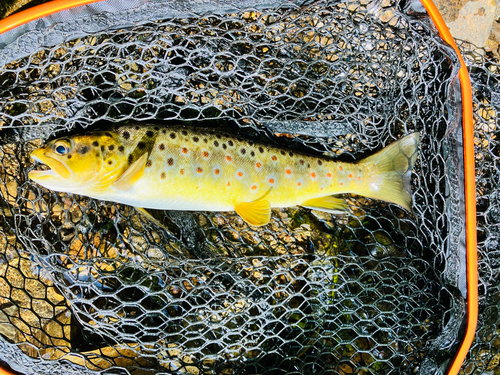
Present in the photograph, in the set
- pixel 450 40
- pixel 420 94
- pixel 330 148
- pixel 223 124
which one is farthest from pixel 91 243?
pixel 450 40

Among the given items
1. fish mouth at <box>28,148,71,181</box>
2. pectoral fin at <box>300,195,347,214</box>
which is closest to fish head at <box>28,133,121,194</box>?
fish mouth at <box>28,148,71,181</box>

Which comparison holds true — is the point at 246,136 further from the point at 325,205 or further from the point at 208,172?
the point at 325,205

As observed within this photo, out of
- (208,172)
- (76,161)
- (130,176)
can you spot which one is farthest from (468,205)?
(76,161)

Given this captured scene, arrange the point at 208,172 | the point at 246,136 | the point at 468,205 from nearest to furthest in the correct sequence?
the point at 208,172, the point at 468,205, the point at 246,136

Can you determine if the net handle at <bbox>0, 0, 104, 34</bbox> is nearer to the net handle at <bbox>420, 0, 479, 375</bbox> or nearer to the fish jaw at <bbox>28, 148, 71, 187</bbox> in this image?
the fish jaw at <bbox>28, 148, 71, 187</bbox>

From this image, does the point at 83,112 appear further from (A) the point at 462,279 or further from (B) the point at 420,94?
(A) the point at 462,279

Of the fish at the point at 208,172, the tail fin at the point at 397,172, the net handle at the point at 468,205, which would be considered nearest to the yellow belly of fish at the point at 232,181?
the fish at the point at 208,172
